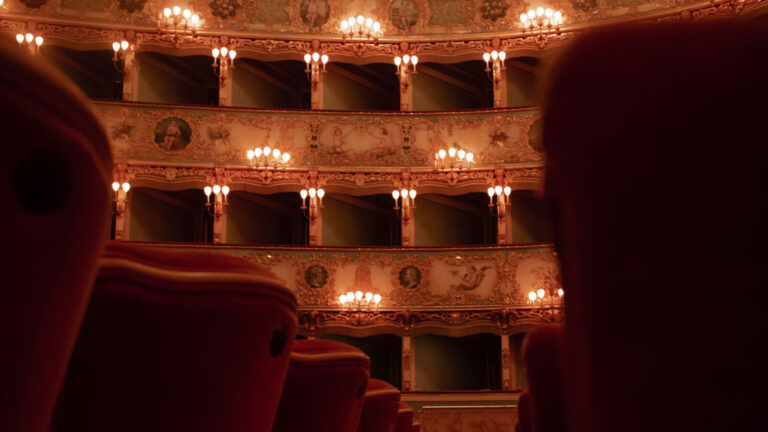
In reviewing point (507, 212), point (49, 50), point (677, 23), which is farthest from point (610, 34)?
point (49, 50)

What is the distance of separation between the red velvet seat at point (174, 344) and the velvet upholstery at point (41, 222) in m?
0.61

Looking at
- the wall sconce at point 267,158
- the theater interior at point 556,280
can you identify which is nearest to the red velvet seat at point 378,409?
the theater interior at point 556,280

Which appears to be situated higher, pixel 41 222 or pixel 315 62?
pixel 315 62

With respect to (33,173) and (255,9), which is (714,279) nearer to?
(33,173)

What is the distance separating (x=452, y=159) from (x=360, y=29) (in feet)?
12.7

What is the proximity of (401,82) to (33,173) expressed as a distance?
66.7 feet

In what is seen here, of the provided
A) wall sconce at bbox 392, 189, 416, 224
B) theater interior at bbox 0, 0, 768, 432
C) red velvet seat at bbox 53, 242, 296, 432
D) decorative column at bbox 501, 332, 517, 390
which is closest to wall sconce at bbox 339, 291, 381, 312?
wall sconce at bbox 392, 189, 416, 224

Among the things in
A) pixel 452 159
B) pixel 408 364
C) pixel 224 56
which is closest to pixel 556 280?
pixel 408 364

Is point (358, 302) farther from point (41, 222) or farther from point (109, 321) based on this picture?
point (41, 222)

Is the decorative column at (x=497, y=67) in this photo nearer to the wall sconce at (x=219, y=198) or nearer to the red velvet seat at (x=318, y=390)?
the wall sconce at (x=219, y=198)

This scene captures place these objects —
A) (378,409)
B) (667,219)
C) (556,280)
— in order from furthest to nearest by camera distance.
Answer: (378,409) → (556,280) → (667,219)

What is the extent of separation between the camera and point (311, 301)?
1881 centimetres

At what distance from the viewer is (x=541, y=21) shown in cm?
2075

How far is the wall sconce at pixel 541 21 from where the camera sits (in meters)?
20.7
